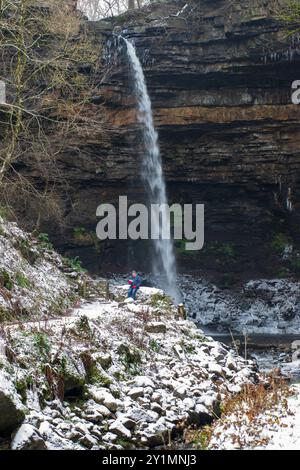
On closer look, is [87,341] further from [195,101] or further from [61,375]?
[195,101]

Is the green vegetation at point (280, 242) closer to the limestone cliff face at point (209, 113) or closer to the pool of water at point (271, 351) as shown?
the limestone cliff face at point (209, 113)

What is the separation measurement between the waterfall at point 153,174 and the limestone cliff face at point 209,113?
257 millimetres

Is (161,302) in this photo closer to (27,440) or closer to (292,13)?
(27,440)

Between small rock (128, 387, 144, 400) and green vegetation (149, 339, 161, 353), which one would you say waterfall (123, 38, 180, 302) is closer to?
green vegetation (149, 339, 161, 353)

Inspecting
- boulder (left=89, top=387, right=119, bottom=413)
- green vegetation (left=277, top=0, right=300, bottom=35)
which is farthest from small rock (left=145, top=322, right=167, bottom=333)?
green vegetation (left=277, top=0, right=300, bottom=35)

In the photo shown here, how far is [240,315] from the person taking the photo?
65.9 ft

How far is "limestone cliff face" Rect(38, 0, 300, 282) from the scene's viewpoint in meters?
19.4

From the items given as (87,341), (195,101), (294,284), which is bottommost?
(87,341)

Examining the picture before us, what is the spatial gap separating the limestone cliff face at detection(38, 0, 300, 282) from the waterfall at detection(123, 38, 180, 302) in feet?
0.84

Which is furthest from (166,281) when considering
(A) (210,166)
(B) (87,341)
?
(B) (87,341)

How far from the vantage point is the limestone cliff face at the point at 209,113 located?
19.4m

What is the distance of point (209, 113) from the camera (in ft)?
66.4

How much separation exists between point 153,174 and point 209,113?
10.4 feet
